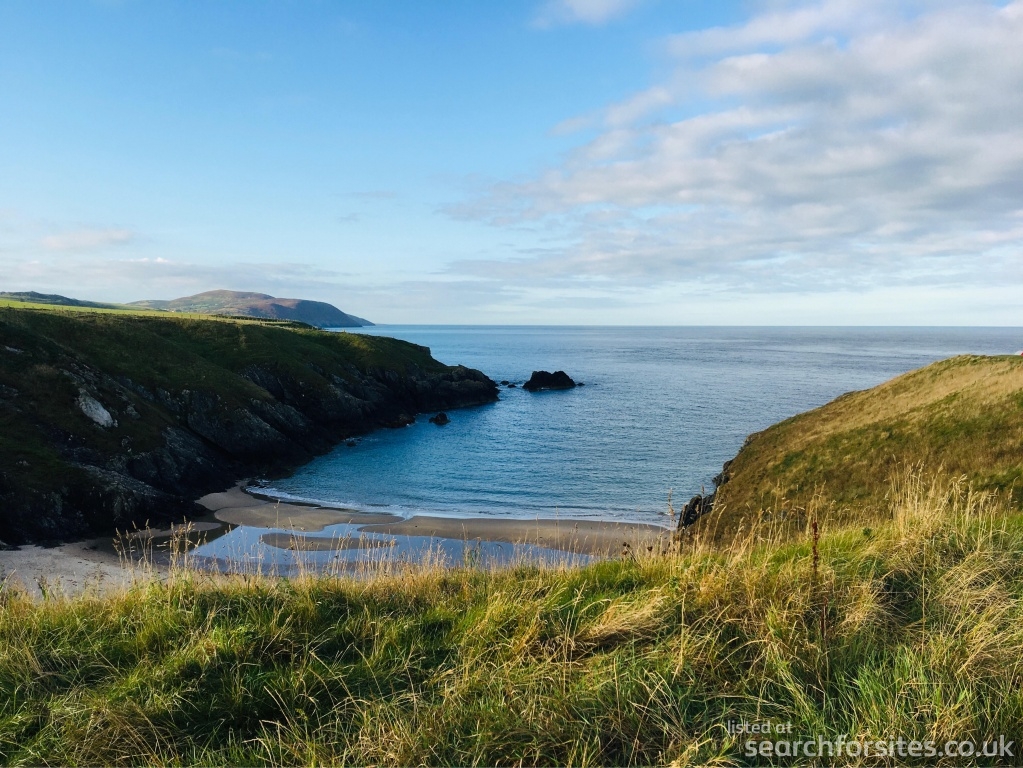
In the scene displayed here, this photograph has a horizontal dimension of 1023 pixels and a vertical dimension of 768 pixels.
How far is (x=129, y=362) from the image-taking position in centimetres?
4738

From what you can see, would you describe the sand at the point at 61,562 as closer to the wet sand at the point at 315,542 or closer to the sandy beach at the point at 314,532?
the sandy beach at the point at 314,532

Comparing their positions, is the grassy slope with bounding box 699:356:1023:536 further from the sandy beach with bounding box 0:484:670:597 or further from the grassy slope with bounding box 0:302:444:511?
the grassy slope with bounding box 0:302:444:511

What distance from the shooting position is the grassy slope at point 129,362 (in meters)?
32.5

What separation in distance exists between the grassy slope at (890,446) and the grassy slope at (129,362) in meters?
34.2

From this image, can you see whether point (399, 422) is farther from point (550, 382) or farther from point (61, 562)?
point (61, 562)

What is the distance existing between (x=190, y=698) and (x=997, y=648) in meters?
7.70

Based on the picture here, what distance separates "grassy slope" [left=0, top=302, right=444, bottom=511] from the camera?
3247 centimetres

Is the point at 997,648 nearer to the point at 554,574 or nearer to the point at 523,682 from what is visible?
the point at 523,682

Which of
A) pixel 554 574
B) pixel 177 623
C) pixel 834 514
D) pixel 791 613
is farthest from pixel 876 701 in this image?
pixel 834 514

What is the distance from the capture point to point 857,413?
31875 mm

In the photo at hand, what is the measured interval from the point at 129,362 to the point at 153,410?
8.75 meters

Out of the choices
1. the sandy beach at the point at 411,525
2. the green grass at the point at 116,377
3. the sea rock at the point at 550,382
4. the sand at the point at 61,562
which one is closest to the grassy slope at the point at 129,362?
the green grass at the point at 116,377

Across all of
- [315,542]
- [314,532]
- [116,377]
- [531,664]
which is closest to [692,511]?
[315,542]

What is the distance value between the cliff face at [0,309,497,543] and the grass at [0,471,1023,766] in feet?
84.0
